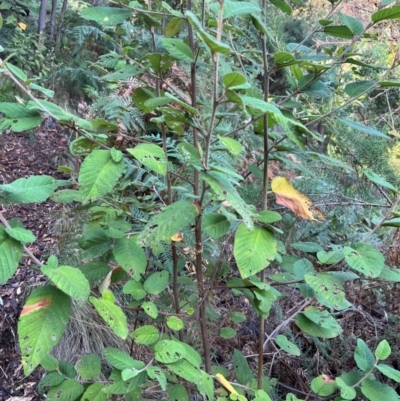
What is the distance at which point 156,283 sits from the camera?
3.05 feet

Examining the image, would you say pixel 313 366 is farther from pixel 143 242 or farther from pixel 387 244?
pixel 143 242

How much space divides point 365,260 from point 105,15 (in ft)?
2.54

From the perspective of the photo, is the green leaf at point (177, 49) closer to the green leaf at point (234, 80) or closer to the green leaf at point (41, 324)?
the green leaf at point (234, 80)

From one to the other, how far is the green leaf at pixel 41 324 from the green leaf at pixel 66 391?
33 cm

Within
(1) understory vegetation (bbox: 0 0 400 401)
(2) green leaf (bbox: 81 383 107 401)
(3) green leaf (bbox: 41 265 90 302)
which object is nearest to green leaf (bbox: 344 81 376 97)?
(1) understory vegetation (bbox: 0 0 400 401)

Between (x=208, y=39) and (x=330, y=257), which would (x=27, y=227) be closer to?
(x=330, y=257)

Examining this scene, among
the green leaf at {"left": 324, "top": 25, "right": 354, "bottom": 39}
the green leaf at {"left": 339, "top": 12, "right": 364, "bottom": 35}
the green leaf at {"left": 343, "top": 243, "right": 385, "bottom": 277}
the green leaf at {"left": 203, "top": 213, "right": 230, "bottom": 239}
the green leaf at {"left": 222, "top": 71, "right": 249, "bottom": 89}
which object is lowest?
the green leaf at {"left": 343, "top": 243, "right": 385, "bottom": 277}

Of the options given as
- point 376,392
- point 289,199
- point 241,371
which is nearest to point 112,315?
point 289,199

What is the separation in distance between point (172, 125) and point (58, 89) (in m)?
3.55

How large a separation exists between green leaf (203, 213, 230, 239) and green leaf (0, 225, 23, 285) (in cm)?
36

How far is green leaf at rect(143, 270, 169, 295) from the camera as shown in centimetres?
91

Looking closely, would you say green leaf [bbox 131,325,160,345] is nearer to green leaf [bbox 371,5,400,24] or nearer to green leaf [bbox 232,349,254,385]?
green leaf [bbox 232,349,254,385]

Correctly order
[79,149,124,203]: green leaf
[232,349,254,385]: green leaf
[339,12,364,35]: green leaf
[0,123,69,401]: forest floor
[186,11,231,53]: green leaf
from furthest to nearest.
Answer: [0,123,69,401]: forest floor
[232,349,254,385]: green leaf
[339,12,364,35]: green leaf
[79,149,124,203]: green leaf
[186,11,231,53]: green leaf

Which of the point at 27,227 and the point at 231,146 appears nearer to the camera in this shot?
the point at 231,146
